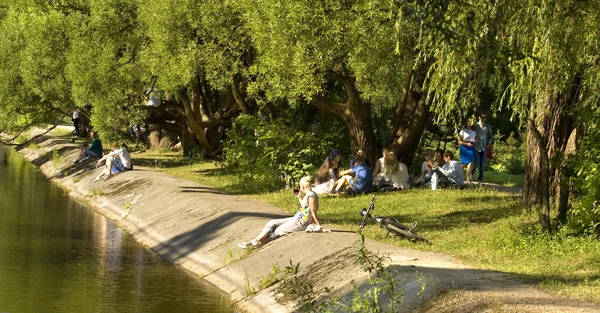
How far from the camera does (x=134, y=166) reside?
3809 cm

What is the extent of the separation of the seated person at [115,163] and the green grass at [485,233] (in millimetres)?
8543

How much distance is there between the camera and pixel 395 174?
25.1m

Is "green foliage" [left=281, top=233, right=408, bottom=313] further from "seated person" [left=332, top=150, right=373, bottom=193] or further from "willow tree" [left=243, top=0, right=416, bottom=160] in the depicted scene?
"seated person" [left=332, top=150, right=373, bottom=193]

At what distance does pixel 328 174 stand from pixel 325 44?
13.0ft

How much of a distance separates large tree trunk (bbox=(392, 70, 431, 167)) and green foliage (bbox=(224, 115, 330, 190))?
2297 millimetres

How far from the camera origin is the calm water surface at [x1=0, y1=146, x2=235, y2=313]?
17000mm

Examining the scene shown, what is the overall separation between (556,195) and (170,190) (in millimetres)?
11975

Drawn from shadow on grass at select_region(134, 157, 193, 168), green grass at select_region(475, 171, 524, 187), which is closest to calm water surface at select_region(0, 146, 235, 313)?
shadow on grass at select_region(134, 157, 193, 168)

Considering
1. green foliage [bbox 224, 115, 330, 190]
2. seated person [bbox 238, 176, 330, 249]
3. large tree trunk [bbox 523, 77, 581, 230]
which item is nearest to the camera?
large tree trunk [bbox 523, 77, 581, 230]

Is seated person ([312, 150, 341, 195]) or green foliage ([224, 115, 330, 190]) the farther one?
green foliage ([224, 115, 330, 190])

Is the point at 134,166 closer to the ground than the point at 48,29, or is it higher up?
closer to the ground

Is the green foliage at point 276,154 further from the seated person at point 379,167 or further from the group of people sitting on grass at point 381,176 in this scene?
the seated person at point 379,167

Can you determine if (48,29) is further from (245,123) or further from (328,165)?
(328,165)

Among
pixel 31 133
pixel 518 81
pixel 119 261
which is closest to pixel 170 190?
pixel 119 261
